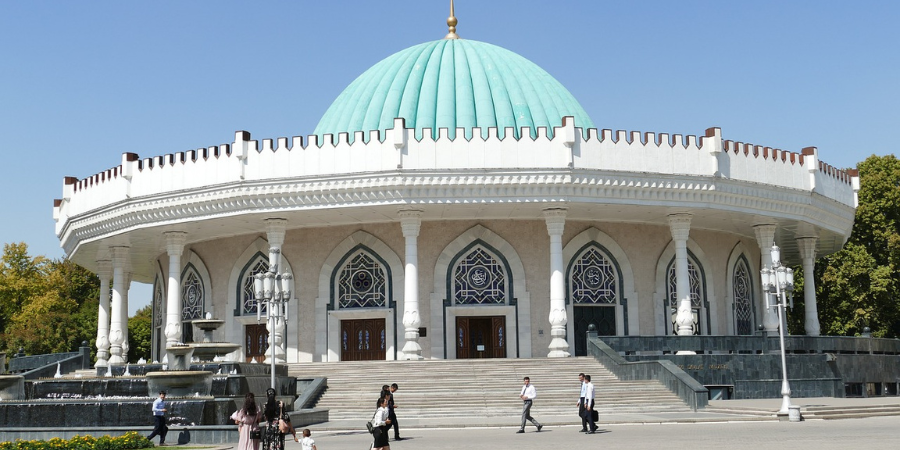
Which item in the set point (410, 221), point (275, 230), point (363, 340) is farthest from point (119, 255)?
point (410, 221)

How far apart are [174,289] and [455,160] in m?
9.91

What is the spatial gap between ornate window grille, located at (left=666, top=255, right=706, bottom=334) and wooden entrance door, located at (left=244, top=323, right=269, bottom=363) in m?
13.5

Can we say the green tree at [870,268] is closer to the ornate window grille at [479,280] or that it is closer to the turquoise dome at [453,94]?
the turquoise dome at [453,94]

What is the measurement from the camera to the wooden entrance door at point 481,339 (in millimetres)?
32031

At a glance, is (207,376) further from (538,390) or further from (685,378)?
(685,378)

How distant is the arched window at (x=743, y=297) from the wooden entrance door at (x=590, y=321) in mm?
5421

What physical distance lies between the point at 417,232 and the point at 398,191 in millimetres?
1436

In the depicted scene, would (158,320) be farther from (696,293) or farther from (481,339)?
(696,293)

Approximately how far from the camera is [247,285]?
33.9m

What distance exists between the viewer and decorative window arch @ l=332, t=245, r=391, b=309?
3244 centimetres

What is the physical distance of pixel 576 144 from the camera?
94.9ft

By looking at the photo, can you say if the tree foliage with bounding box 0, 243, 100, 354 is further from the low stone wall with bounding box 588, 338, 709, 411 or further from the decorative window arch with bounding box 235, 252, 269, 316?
the low stone wall with bounding box 588, 338, 709, 411

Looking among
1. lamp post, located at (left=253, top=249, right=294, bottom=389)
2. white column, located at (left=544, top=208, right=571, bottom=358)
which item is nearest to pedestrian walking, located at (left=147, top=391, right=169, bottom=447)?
lamp post, located at (left=253, top=249, right=294, bottom=389)

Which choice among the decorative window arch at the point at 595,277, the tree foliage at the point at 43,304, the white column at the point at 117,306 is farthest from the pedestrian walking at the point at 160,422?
the tree foliage at the point at 43,304
